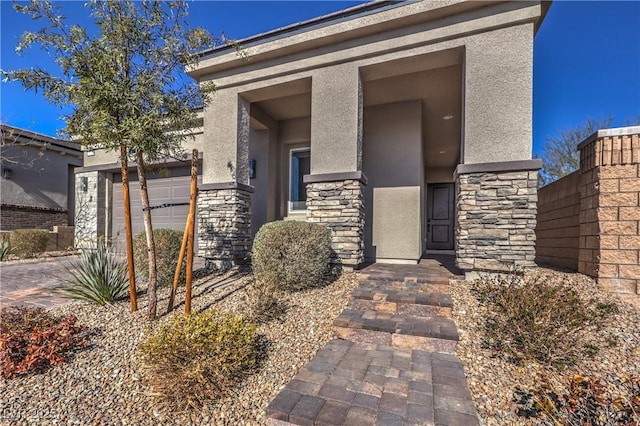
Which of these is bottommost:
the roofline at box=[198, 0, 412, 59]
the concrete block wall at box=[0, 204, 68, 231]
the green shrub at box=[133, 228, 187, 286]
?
the green shrub at box=[133, 228, 187, 286]

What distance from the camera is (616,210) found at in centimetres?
375

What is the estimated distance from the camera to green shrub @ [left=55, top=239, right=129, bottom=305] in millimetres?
3891

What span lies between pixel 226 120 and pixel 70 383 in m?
5.14

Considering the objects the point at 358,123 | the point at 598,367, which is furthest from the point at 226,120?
the point at 598,367

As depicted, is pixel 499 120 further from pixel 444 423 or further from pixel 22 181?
pixel 22 181

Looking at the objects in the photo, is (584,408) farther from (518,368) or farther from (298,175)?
(298,175)

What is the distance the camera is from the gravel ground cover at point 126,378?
6.93ft

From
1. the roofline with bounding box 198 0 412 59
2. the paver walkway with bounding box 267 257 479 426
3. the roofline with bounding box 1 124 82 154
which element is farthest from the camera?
the roofline with bounding box 1 124 82 154

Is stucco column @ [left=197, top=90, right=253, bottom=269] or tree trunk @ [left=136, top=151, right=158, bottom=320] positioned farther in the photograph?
stucco column @ [left=197, top=90, right=253, bottom=269]

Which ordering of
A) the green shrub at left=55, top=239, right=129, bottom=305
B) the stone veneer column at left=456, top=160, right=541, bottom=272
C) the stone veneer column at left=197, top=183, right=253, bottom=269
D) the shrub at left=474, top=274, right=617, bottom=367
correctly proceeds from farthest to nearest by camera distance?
the stone veneer column at left=197, top=183, right=253, bottom=269
the stone veneer column at left=456, top=160, right=541, bottom=272
the green shrub at left=55, top=239, right=129, bottom=305
the shrub at left=474, top=274, right=617, bottom=367

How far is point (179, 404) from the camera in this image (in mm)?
2152

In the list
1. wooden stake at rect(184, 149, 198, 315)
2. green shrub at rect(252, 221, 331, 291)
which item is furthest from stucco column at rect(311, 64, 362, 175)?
wooden stake at rect(184, 149, 198, 315)

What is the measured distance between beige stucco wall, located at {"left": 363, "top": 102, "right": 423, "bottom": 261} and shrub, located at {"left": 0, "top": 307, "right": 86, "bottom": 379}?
17.0 feet

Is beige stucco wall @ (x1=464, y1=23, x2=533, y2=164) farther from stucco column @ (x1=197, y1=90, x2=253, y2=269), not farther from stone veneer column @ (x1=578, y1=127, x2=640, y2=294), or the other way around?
stucco column @ (x1=197, y1=90, x2=253, y2=269)
